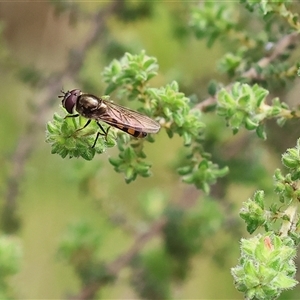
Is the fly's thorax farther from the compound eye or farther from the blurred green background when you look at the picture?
the blurred green background

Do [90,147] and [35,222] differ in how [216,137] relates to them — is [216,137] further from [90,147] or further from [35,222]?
[35,222]

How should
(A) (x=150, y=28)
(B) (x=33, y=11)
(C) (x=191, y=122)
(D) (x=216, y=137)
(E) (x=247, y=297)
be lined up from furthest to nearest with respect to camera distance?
(B) (x=33, y=11)
(A) (x=150, y=28)
(D) (x=216, y=137)
(C) (x=191, y=122)
(E) (x=247, y=297)

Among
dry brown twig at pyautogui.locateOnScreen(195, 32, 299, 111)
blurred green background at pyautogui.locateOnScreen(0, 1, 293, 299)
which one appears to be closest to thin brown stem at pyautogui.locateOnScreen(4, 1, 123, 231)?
blurred green background at pyautogui.locateOnScreen(0, 1, 293, 299)

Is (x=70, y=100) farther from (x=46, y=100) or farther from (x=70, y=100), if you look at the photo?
(x=46, y=100)

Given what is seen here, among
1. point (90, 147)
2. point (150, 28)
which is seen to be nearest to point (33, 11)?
point (150, 28)

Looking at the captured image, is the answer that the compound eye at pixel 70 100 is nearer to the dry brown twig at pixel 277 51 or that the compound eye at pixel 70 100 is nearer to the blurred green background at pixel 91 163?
the dry brown twig at pixel 277 51

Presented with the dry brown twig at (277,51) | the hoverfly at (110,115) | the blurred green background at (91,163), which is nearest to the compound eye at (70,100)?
the hoverfly at (110,115)

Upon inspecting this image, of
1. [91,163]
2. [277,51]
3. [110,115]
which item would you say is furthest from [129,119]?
[91,163]
